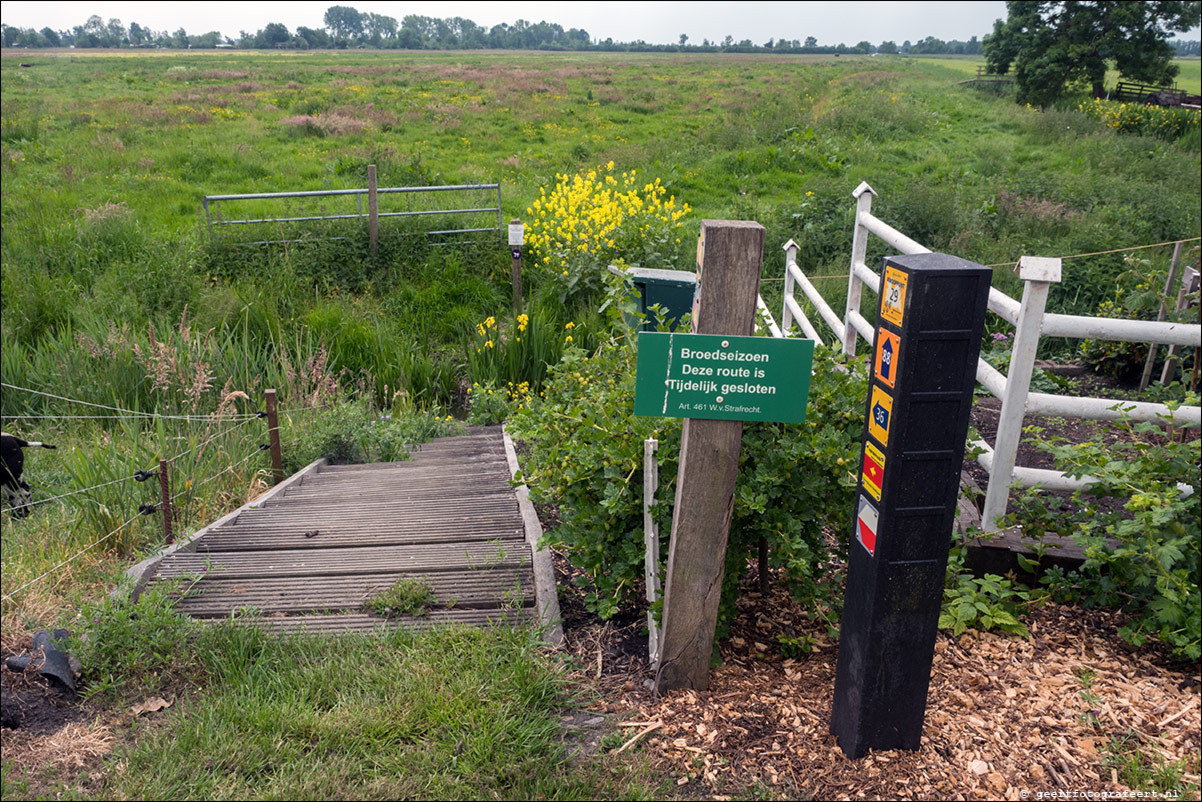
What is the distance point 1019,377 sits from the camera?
140 inches

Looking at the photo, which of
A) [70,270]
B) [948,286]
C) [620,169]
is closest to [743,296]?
[948,286]

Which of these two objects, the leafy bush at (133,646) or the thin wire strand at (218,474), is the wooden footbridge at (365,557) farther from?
the thin wire strand at (218,474)

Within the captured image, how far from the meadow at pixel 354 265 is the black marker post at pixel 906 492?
0.75 m

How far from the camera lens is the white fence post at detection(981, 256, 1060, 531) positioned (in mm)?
3369

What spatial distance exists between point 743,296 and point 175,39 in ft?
385

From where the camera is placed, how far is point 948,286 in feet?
7.59

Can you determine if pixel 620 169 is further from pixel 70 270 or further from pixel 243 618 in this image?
pixel 243 618

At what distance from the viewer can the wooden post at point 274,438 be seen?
221 inches

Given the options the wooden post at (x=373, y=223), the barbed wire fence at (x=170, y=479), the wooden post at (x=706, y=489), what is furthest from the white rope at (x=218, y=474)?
the wooden post at (x=373, y=223)

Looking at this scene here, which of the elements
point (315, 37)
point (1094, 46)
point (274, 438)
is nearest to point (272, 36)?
point (315, 37)

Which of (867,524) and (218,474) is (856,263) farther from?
(218,474)

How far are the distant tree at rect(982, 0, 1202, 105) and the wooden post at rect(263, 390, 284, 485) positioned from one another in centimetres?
4042

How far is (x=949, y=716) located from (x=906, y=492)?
971 millimetres

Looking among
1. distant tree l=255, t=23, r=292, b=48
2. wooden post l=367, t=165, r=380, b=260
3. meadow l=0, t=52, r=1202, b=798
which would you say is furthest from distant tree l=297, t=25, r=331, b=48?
wooden post l=367, t=165, r=380, b=260
